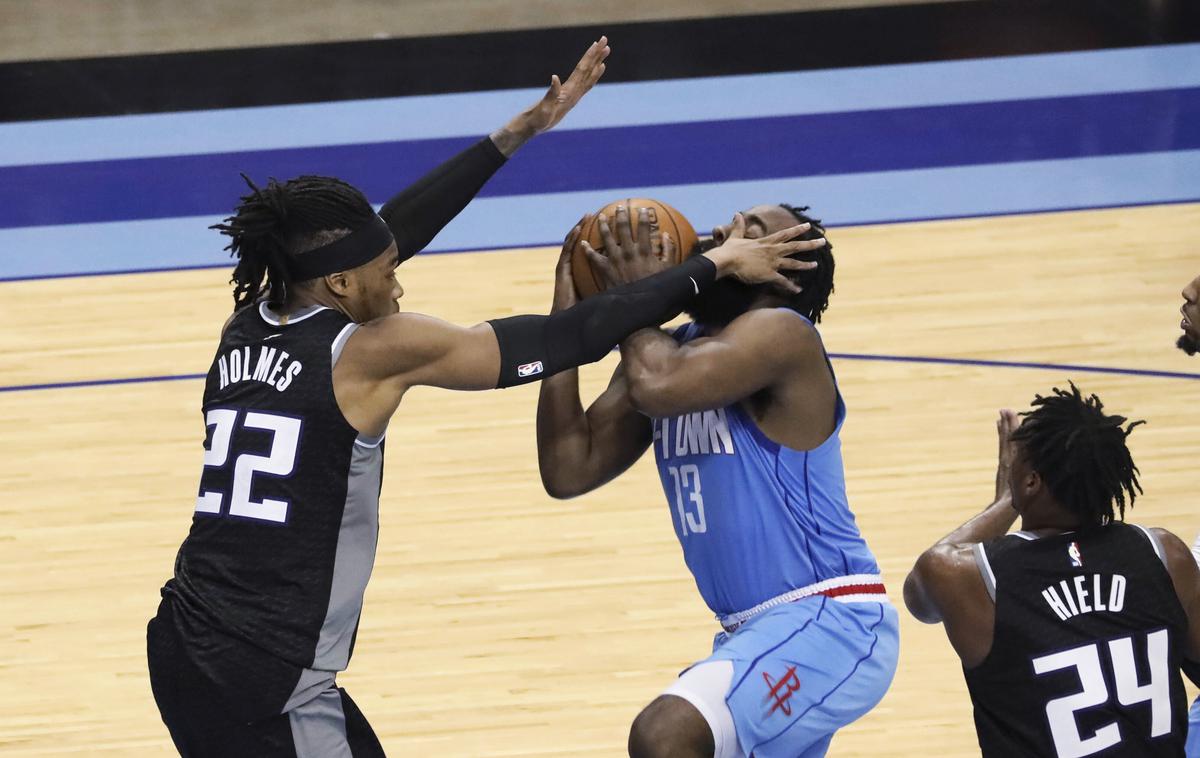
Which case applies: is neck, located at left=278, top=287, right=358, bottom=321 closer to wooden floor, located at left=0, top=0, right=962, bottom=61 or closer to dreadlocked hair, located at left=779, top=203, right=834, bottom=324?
dreadlocked hair, located at left=779, top=203, right=834, bottom=324

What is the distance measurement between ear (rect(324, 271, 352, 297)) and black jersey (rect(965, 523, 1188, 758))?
1284 millimetres

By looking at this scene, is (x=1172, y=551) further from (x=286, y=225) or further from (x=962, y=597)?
(x=286, y=225)

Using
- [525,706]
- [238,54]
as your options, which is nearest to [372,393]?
[525,706]

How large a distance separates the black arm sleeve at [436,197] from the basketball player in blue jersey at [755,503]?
53 cm

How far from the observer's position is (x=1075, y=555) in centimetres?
311

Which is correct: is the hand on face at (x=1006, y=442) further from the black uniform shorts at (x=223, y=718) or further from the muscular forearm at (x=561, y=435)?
the black uniform shorts at (x=223, y=718)

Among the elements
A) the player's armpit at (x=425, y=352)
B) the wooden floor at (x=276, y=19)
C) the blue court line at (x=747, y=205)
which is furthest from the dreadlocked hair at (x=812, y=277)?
the wooden floor at (x=276, y=19)

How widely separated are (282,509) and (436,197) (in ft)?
3.75

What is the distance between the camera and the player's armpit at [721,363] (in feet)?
11.0

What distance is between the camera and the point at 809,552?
351 centimetres

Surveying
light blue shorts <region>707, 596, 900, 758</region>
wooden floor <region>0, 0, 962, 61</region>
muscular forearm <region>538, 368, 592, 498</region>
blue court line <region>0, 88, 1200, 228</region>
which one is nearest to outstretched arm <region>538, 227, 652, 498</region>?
muscular forearm <region>538, 368, 592, 498</region>

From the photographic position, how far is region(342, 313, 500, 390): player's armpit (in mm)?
3256

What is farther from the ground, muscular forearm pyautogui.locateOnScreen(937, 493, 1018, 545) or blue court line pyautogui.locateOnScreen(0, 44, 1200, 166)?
blue court line pyautogui.locateOnScreen(0, 44, 1200, 166)

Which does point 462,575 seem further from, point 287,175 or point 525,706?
point 287,175
